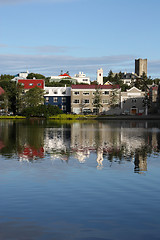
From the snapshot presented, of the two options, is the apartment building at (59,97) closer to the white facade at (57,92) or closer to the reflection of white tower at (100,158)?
the white facade at (57,92)

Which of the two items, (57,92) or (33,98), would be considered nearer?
(33,98)

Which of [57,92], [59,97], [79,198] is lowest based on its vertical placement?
[79,198]

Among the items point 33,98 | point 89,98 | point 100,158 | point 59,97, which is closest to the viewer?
point 100,158

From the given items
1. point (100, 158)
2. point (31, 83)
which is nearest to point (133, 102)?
point (31, 83)

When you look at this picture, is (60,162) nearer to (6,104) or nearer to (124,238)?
(124,238)

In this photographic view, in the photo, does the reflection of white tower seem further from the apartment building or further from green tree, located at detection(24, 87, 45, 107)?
the apartment building

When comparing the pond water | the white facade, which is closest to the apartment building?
the white facade

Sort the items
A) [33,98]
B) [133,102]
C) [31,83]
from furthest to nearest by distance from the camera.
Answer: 1. [31,83]
2. [133,102]
3. [33,98]

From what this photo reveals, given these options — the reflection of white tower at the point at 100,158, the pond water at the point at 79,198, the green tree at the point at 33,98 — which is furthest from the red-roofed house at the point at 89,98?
the pond water at the point at 79,198

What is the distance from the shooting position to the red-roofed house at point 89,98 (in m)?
143

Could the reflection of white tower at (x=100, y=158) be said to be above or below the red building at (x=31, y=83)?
below

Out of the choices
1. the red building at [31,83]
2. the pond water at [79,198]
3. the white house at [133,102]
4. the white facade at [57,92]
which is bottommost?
the pond water at [79,198]

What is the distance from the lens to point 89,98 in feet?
473

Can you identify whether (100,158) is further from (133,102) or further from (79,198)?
(133,102)
